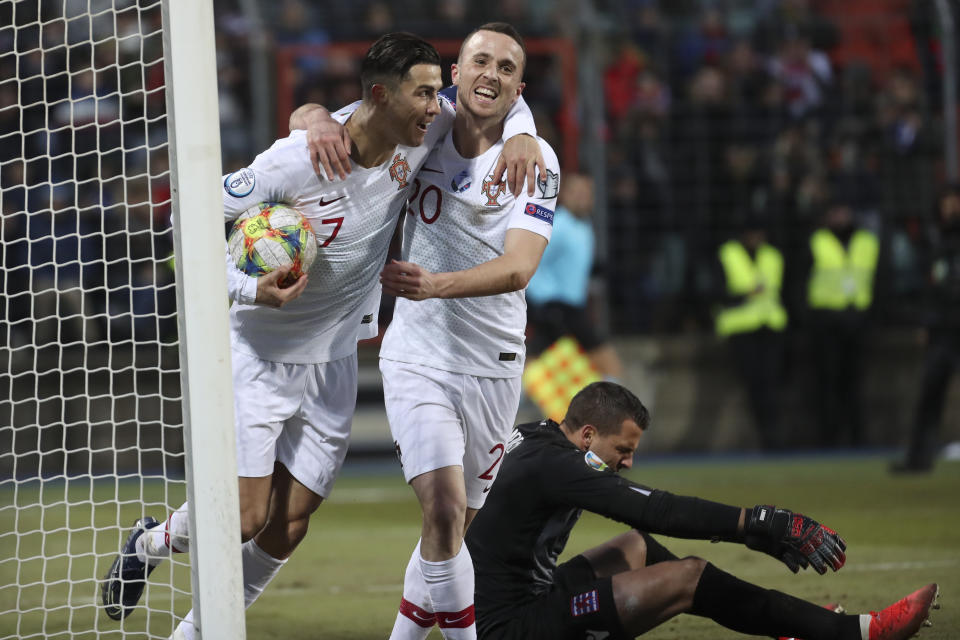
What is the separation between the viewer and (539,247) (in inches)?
182

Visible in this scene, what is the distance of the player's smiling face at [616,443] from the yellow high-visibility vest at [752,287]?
8.21 meters

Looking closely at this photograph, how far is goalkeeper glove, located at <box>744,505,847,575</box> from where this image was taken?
4086mm

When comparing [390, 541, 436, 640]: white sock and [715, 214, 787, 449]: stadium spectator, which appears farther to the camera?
[715, 214, 787, 449]: stadium spectator

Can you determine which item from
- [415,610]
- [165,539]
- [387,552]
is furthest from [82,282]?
[415,610]

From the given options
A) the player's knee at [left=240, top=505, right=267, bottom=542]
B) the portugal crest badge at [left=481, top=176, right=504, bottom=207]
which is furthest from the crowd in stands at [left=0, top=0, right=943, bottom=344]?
the player's knee at [left=240, top=505, right=267, bottom=542]

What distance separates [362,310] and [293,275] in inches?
27.6

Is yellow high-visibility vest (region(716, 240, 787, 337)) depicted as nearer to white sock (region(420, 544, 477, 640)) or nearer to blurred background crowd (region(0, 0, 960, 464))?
blurred background crowd (region(0, 0, 960, 464))

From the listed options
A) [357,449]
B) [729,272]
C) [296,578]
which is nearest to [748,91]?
[729,272]

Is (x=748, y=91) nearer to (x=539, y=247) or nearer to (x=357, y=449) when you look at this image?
(x=357, y=449)

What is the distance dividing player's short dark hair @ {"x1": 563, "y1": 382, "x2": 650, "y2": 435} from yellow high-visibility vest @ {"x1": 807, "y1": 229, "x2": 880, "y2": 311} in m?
8.60

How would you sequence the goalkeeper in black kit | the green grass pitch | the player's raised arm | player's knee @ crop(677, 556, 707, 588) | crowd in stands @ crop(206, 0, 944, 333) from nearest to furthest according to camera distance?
the goalkeeper in black kit
player's knee @ crop(677, 556, 707, 588)
the player's raised arm
the green grass pitch
crowd in stands @ crop(206, 0, 944, 333)

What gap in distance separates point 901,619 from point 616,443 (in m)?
1.11

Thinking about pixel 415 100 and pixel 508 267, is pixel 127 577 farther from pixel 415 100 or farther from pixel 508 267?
pixel 415 100

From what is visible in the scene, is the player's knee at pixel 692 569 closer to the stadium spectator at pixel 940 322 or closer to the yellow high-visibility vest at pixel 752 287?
the stadium spectator at pixel 940 322
